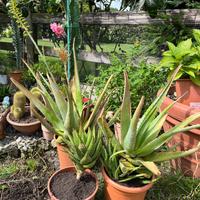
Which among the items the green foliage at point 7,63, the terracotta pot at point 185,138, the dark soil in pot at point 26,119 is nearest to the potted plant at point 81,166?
the terracotta pot at point 185,138

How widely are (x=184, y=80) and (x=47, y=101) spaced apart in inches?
45.6

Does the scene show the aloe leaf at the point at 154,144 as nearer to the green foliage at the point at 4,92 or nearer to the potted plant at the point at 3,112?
the potted plant at the point at 3,112

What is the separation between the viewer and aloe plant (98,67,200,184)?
5.53ft

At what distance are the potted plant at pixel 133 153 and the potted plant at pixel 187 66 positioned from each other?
16.5 inches

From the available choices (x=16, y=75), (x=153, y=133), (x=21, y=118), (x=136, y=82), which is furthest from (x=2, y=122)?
(x=153, y=133)

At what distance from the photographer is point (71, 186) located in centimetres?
186

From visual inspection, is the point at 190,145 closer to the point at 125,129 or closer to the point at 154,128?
the point at 154,128

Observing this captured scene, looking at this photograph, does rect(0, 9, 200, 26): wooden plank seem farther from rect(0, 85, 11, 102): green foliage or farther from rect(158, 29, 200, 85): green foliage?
rect(0, 85, 11, 102): green foliage

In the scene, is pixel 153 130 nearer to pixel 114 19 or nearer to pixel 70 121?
pixel 70 121

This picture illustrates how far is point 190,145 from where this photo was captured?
2166 millimetres

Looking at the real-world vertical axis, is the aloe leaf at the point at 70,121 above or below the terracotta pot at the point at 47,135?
above

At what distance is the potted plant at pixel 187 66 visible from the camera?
81.9 inches

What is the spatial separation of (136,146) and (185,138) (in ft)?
2.15

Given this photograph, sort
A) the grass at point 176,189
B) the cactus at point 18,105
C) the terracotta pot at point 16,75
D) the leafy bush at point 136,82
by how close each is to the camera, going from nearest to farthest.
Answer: the grass at point 176,189, the leafy bush at point 136,82, the cactus at point 18,105, the terracotta pot at point 16,75
